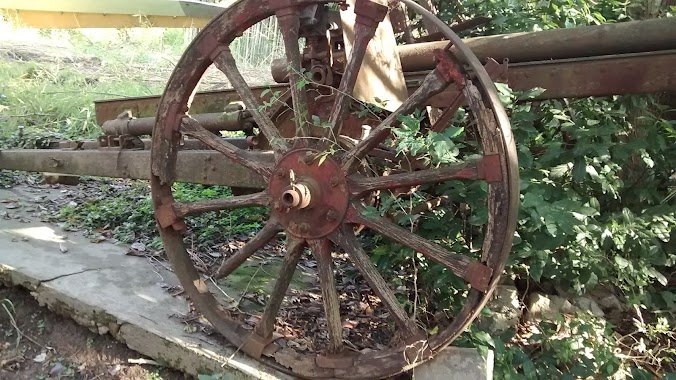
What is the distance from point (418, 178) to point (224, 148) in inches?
39.8

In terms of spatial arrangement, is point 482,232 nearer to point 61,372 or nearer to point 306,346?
point 306,346

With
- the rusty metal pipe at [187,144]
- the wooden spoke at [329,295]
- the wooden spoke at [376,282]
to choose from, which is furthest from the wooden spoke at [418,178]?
the rusty metal pipe at [187,144]

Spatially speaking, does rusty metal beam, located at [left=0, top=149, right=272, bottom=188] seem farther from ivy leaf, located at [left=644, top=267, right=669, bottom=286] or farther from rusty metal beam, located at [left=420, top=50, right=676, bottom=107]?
ivy leaf, located at [left=644, top=267, right=669, bottom=286]

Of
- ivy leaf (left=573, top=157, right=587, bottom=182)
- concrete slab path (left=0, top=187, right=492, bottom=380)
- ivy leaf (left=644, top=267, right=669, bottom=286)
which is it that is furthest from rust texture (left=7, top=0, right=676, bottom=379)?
ivy leaf (left=644, top=267, right=669, bottom=286)

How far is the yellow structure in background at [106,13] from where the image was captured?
8.78m

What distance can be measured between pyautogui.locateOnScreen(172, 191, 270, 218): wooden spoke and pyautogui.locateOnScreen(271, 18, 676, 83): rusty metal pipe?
114cm

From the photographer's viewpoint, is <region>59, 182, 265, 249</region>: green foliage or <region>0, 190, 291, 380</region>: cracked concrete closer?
<region>0, 190, 291, 380</region>: cracked concrete

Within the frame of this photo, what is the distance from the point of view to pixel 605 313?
130 inches

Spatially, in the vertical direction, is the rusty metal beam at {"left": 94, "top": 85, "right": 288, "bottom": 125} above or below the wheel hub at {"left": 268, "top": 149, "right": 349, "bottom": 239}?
above

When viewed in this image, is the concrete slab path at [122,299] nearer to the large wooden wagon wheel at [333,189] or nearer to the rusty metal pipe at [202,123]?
the large wooden wagon wheel at [333,189]

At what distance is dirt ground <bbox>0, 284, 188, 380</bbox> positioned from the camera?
3.07 metres

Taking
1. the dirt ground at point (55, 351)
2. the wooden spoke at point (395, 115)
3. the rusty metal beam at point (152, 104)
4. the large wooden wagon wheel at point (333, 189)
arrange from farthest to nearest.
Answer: the rusty metal beam at point (152, 104), the dirt ground at point (55, 351), the wooden spoke at point (395, 115), the large wooden wagon wheel at point (333, 189)

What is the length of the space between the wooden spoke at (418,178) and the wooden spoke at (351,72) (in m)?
0.26

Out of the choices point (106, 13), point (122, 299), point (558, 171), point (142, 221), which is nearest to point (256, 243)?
point (122, 299)
